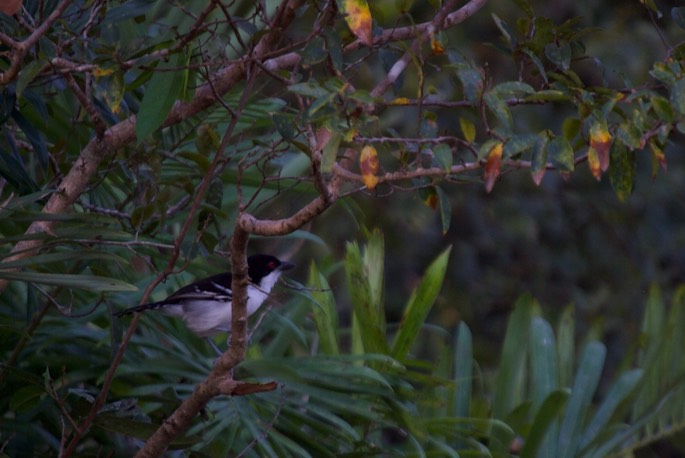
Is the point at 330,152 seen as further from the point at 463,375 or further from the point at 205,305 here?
the point at 205,305

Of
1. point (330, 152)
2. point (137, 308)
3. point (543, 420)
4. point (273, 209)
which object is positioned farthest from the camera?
point (273, 209)

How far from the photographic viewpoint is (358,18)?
2.12 m

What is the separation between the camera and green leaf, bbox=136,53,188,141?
239 centimetres

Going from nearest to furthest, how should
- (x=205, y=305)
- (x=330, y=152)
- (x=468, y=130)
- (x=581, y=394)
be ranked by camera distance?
(x=330, y=152), (x=468, y=130), (x=581, y=394), (x=205, y=305)

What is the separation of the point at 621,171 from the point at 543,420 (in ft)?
2.46

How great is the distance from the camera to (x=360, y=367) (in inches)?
107

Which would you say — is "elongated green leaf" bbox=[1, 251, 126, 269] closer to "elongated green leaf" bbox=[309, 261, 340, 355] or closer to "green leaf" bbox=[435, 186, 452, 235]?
"green leaf" bbox=[435, 186, 452, 235]

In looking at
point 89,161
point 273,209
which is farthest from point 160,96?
point 273,209

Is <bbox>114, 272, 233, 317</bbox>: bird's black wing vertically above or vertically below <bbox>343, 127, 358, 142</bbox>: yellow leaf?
below

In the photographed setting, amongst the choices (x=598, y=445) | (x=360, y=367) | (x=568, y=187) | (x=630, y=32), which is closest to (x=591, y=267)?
(x=568, y=187)

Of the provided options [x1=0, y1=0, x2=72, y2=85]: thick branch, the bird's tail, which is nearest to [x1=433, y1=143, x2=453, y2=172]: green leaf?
[x1=0, y1=0, x2=72, y2=85]: thick branch

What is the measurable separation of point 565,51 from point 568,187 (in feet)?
15.5

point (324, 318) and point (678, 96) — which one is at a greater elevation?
point (678, 96)

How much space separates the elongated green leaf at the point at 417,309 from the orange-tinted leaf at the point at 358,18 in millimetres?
988
